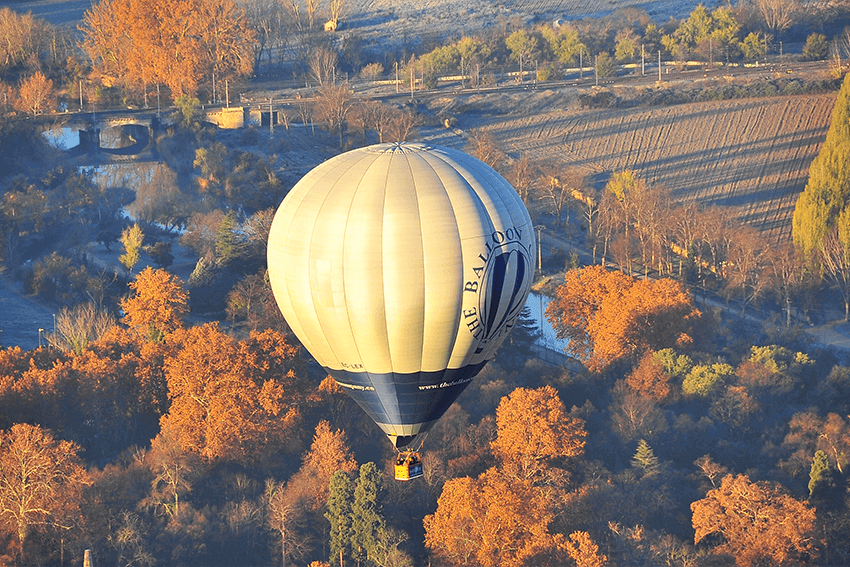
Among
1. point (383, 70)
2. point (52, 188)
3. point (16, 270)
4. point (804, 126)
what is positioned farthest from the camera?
point (383, 70)

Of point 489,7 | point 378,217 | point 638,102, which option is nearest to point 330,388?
point 378,217

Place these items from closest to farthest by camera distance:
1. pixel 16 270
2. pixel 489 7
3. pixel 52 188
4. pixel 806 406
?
pixel 806 406 → pixel 16 270 → pixel 52 188 → pixel 489 7

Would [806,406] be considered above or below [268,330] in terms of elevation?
below

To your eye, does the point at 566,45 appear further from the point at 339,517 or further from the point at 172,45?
the point at 339,517

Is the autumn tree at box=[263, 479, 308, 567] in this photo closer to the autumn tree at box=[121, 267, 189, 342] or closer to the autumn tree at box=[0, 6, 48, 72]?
the autumn tree at box=[121, 267, 189, 342]

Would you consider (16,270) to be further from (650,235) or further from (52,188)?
(650,235)

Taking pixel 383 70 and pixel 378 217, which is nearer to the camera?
pixel 378 217

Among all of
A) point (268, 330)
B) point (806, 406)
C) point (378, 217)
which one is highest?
point (378, 217)

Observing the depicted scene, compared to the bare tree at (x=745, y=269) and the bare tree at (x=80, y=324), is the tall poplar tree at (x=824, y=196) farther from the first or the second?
the bare tree at (x=80, y=324)
